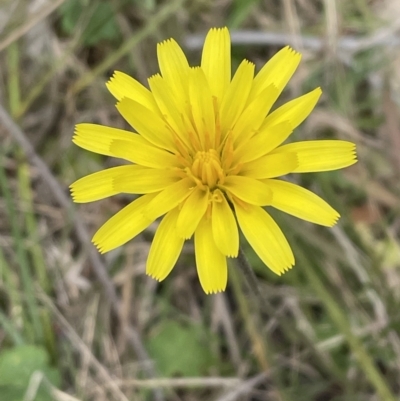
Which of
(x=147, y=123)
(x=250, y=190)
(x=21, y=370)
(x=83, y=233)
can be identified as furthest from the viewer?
(x=83, y=233)

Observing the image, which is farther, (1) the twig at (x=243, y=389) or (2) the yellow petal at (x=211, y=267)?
(1) the twig at (x=243, y=389)

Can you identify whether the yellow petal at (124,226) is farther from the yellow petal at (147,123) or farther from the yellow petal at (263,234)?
the yellow petal at (263,234)

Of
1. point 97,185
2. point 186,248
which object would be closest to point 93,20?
point 186,248

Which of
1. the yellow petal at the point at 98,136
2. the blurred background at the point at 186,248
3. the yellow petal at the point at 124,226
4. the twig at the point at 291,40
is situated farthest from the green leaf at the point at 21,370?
the twig at the point at 291,40

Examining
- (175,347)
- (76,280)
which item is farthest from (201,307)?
(76,280)

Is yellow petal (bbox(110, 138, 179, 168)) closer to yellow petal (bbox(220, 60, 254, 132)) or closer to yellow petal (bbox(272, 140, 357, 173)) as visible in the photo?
yellow petal (bbox(220, 60, 254, 132))

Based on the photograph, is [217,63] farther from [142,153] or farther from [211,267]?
[211,267]

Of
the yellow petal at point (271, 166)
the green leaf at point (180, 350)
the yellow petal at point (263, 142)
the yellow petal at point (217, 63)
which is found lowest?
the green leaf at point (180, 350)
